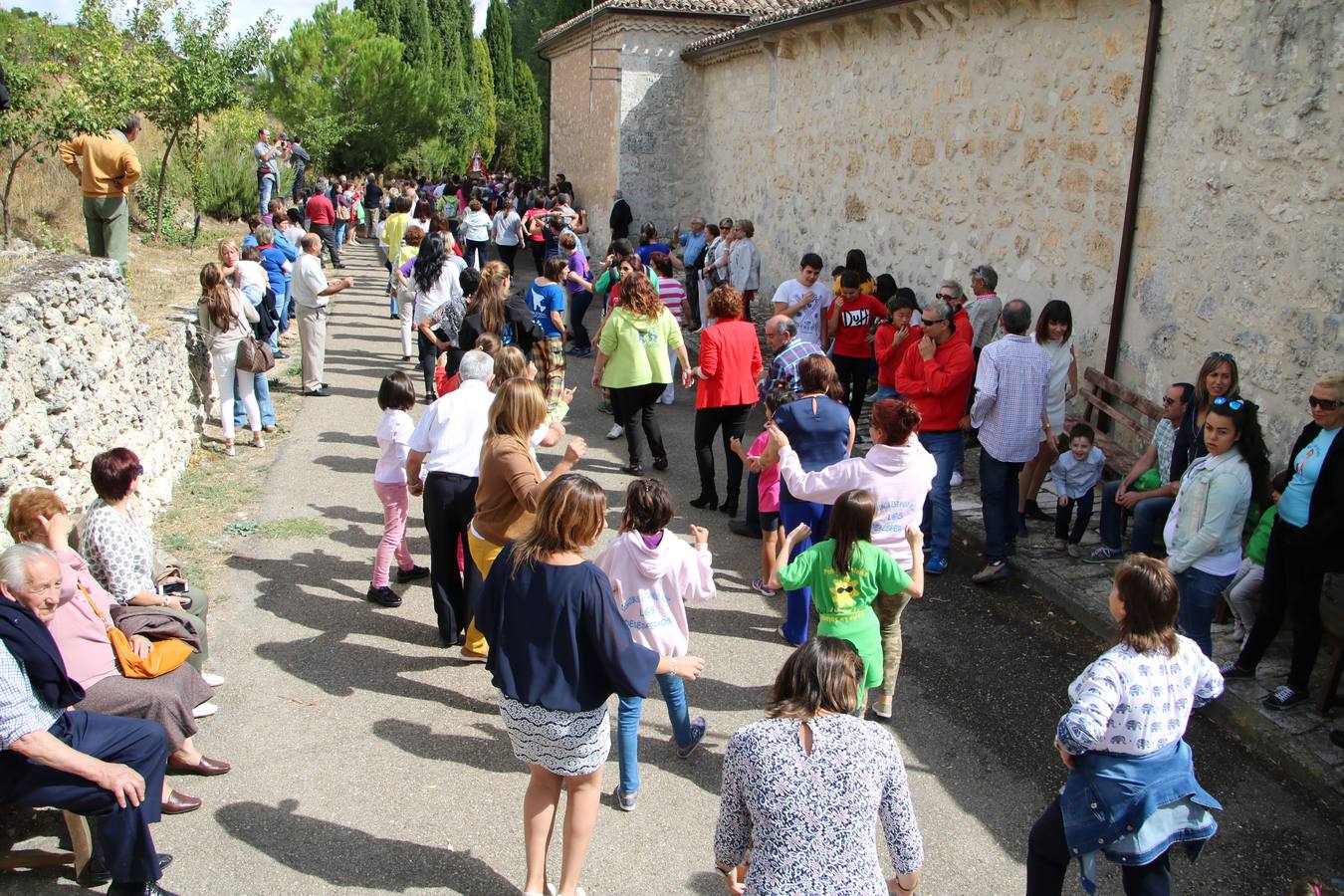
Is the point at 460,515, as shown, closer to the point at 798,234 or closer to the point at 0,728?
the point at 0,728

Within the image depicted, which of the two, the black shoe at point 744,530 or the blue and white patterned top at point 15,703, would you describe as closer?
the blue and white patterned top at point 15,703

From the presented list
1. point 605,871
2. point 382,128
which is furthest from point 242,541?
point 382,128

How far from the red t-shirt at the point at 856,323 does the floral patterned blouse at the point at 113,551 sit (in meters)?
6.24

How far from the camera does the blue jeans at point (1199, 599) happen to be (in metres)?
4.93

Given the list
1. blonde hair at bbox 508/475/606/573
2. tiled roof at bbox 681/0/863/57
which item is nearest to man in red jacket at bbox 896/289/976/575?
blonde hair at bbox 508/475/606/573

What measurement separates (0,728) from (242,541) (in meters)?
3.82

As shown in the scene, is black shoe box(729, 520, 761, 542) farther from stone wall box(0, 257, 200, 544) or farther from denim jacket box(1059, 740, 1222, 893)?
denim jacket box(1059, 740, 1222, 893)

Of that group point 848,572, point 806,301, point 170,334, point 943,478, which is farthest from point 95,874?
point 806,301

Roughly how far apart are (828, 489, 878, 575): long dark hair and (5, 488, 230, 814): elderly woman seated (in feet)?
9.27

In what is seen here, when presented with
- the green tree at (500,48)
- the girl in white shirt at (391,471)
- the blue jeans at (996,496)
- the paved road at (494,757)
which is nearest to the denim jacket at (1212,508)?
the paved road at (494,757)

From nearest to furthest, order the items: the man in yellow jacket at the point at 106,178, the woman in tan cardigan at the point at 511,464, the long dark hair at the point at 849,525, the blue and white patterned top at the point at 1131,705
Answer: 1. the blue and white patterned top at the point at 1131,705
2. the long dark hair at the point at 849,525
3. the woman in tan cardigan at the point at 511,464
4. the man in yellow jacket at the point at 106,178

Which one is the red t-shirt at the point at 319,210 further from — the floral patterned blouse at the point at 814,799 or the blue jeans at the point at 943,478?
the floral patterned blouse at the point at 814,799

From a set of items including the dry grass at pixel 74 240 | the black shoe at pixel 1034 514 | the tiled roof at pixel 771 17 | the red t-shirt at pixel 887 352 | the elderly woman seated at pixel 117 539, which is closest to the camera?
the elderly woman seated at pixel 117 539

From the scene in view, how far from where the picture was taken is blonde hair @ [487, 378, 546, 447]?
4.69 m
